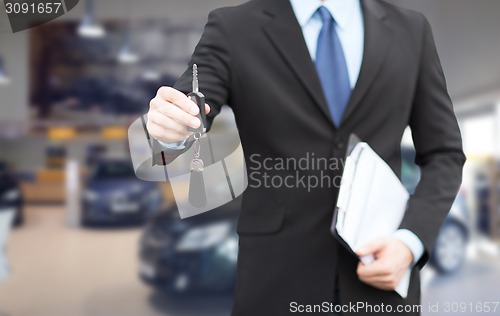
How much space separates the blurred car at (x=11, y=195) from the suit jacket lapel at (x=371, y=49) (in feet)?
7.41

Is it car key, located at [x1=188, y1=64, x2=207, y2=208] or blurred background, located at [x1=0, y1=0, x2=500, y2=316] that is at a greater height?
car key, located at [x1=188, y1=64, x2=207, y2=208]

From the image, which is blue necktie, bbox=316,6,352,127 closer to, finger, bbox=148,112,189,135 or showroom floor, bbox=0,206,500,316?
finger, bbox=148,112,189,135

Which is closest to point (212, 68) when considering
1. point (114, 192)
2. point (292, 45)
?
point (292, 45)

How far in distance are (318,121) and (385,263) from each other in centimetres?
25

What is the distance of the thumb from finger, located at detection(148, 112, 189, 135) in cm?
33

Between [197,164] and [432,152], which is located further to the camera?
[432,152]

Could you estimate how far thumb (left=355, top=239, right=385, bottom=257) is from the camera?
2.71 ft

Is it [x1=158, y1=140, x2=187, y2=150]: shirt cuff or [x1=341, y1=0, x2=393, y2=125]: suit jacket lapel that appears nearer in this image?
[x1=158, y1=140, x2=187, y2=150]: shirt cuff

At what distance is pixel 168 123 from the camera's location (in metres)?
0.72

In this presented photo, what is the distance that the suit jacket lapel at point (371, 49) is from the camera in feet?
2.86

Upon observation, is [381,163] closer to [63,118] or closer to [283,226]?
[283,226]

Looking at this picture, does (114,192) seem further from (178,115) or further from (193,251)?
(178,115)

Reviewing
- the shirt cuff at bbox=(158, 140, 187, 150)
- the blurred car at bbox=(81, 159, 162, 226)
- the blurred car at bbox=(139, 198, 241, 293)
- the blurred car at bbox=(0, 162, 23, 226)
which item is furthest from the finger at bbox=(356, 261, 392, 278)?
the blurred car at bbox=(0, 162, 23, 226)

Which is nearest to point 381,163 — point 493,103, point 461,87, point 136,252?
point 461,87
